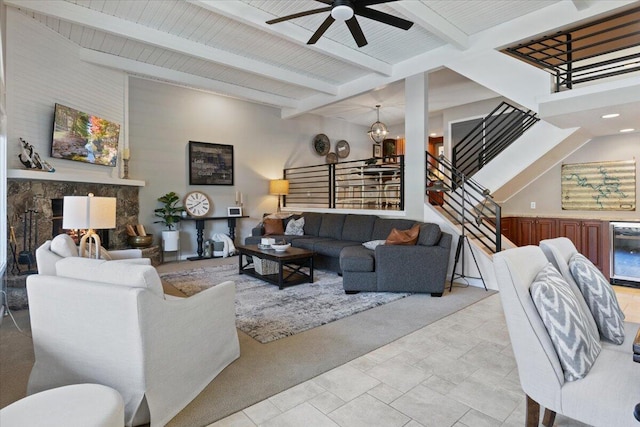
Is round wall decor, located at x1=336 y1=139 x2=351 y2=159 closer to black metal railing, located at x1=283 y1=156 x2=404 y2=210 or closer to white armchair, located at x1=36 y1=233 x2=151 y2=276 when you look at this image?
black metal railing, located at x1=283 y1=156 x2=404 y2=210

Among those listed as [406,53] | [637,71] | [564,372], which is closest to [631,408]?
[564,372]

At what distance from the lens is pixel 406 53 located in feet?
16.9

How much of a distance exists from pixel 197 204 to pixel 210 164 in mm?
881

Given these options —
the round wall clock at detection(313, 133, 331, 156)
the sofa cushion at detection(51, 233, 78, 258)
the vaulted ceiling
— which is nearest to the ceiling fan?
the vaulted ceiling

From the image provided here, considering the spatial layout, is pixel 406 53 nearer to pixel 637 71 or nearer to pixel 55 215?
pixel 637 71

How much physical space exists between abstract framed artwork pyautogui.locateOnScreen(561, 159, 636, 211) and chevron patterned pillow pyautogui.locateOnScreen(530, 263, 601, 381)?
5.01m

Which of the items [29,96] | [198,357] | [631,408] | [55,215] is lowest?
[198,357]

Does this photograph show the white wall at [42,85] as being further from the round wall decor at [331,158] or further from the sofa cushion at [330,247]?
the round wall decor at [331,158]

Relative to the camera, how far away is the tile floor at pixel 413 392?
6.00ft

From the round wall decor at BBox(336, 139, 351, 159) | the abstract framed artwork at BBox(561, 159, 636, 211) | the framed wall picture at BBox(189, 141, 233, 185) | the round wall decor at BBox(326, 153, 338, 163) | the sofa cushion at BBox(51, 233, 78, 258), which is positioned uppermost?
the round wall decor at BBox(336, 139, 351, 159)

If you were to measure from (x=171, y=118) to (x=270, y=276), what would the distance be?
3825mm

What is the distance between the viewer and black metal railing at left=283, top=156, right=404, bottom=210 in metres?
6.14

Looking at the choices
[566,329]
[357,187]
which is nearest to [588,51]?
[357,187]

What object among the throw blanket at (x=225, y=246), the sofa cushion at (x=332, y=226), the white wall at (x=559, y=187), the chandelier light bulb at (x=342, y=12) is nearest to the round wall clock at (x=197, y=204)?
the throw blanket at (x=225, y=246)
